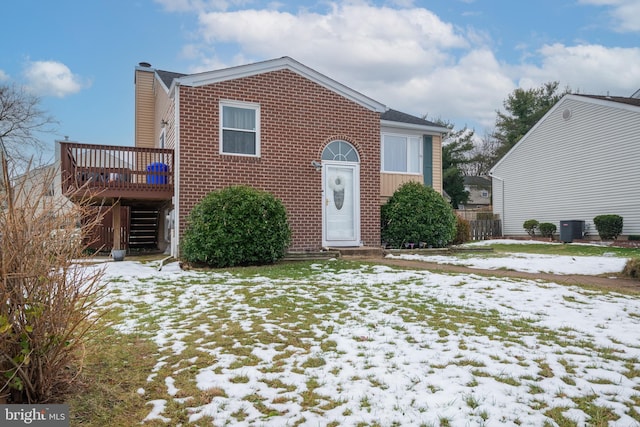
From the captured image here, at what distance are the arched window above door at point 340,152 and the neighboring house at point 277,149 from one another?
29 millimetres

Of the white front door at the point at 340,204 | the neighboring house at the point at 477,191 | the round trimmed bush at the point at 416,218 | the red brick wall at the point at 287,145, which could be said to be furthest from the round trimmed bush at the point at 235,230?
the neighboring house at the point at 477,191

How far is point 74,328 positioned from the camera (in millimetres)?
2875

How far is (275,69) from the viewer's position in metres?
12.0

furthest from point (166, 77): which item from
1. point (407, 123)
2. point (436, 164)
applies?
point (436, 164)

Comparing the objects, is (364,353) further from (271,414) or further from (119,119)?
(119,119)

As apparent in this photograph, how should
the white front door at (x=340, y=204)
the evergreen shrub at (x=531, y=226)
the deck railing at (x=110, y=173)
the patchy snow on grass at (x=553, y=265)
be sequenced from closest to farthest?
1. the patchy snow on grass at (x=553, y=265)
2. the deck railing at (x=110, y=173)
3. the white front door at (x=340, y=204)
4. the evergreen shrub at (x=531, y=226)

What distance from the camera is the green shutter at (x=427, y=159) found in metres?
16.6

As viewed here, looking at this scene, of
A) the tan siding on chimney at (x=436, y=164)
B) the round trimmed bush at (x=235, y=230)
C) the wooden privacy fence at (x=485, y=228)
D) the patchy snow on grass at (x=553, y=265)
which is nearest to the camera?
the patchy snow on grass at (x=553, y=265)

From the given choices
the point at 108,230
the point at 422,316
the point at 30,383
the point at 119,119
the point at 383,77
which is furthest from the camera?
the point at 383,77

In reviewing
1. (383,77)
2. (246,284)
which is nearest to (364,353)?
(246,284)

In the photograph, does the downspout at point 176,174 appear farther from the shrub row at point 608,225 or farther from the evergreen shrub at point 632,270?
the shrub row at point 608,225

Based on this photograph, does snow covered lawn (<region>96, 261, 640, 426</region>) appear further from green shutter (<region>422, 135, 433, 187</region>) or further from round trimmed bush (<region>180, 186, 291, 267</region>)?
green shutter (<region>422, 135, 433, 187</region>)

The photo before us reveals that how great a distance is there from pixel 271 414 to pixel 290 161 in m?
9.61

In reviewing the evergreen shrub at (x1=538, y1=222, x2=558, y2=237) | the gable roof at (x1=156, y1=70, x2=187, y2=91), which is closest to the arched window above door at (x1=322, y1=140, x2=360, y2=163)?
the gable roof at (x1=156, y1=70, x2=187, y2=91)
